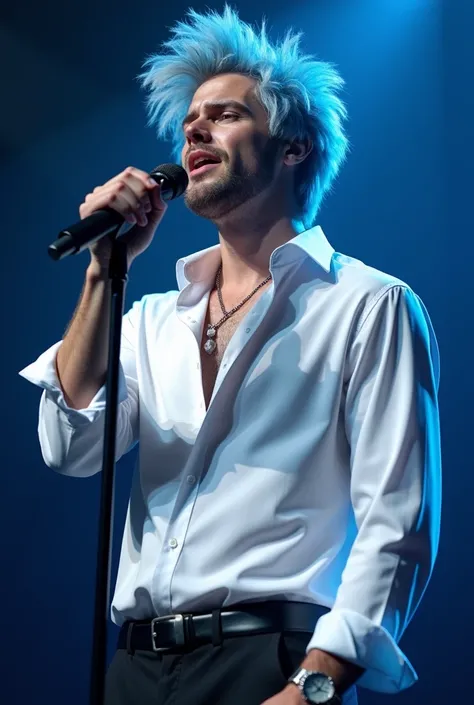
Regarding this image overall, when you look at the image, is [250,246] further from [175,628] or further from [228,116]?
[175,628]

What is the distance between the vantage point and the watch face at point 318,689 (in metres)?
1.34

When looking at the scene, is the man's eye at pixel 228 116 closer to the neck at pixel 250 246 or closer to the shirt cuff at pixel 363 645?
Result: the neck at pixel 250 246

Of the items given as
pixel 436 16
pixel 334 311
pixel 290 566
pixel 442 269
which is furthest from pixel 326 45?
pixel 290 566

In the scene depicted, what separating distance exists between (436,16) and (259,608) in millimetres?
2023

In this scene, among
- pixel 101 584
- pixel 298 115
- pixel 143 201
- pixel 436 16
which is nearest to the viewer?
pixel 101 584

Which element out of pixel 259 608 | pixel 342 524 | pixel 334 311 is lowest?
pixel 259 608

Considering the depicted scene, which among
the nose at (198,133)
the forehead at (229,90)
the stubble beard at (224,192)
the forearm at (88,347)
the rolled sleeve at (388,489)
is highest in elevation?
the forehead at (229,90)

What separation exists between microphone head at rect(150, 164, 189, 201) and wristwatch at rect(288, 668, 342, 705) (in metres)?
0.80

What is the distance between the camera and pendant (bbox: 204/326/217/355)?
192cm

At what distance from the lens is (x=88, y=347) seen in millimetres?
1711

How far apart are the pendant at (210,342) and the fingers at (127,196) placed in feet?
1.62

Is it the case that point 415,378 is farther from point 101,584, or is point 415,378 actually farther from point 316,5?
point 316,5

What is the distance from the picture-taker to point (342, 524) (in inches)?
64.2

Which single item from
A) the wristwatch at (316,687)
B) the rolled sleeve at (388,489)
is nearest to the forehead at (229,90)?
the rolled sleeve at (388,489)
